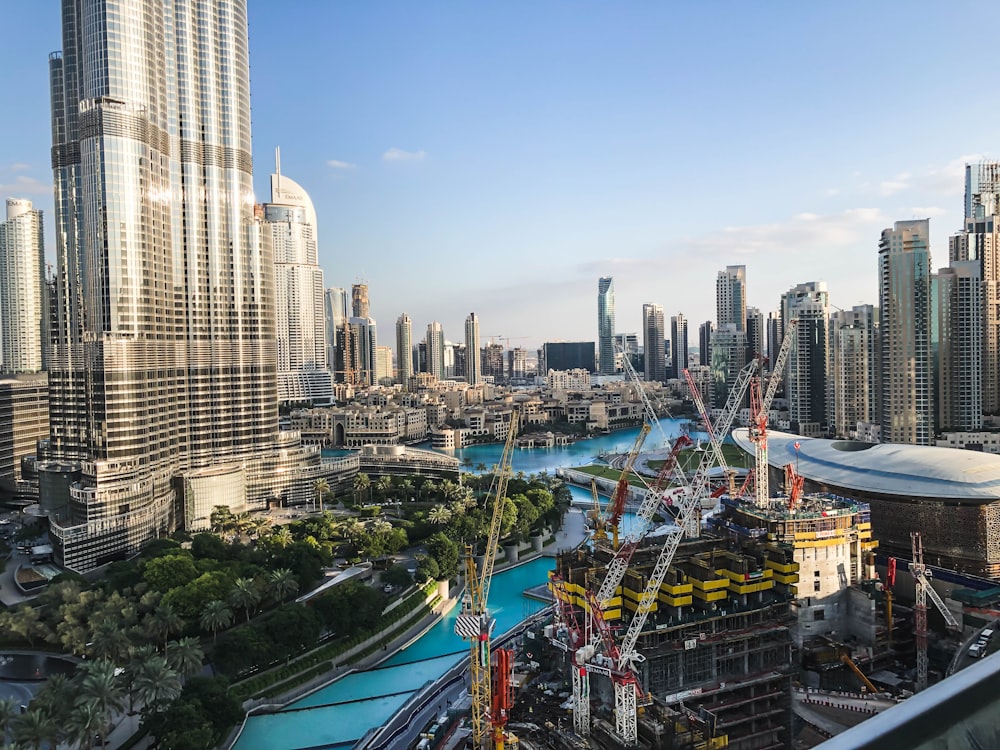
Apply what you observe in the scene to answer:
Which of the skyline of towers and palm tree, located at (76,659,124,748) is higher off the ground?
the skyline of towers

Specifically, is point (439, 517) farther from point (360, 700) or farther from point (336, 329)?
point (336, 329)

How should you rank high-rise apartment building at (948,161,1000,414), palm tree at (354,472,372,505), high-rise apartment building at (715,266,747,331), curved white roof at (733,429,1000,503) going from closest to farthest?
curved white roof at (733,429,1000,503) < palm tree at (354,472,372,505) < high-rise apartment building at (948,161,1000,414) < high-rise apartment building at (715,266,747,331)

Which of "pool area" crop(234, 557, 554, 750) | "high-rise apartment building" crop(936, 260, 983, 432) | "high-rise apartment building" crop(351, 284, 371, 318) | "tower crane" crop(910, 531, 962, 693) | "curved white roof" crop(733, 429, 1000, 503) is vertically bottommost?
"pool area" crop(234, 557, 554, 750)

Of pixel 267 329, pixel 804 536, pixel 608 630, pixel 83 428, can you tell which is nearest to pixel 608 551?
pixel 608 630

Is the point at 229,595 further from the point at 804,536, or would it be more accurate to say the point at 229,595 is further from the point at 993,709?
the point at 993,709

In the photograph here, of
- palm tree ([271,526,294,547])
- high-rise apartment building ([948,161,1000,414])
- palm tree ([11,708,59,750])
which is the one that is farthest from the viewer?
high-rise apartment building ([948,161,1000,414])

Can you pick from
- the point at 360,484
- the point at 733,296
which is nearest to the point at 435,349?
the point at 733,296

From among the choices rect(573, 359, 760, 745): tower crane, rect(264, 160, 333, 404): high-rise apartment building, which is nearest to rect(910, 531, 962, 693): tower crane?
rect(573, 359, 760, 745): tower crane

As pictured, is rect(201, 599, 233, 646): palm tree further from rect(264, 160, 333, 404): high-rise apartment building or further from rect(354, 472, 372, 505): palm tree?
rect(264, 160, 333, 404): high-rise apartment building
